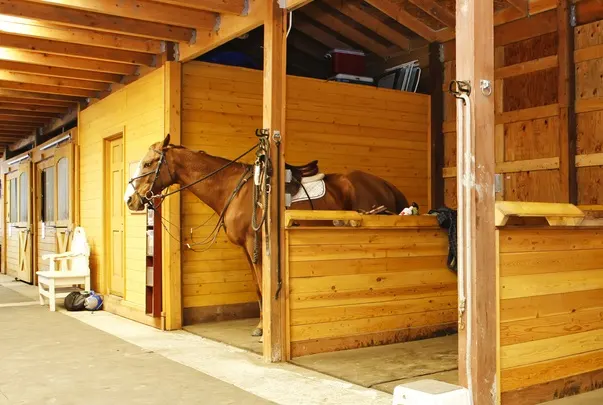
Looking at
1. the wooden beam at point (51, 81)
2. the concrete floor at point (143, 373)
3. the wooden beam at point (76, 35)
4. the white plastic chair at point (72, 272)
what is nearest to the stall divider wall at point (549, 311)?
the concrete floor at point (143, 373)

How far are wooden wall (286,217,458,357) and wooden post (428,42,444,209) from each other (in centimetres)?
208

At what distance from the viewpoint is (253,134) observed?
6.61 meters

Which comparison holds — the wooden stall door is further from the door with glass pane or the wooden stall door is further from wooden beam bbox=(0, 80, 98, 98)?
the door with glass pane

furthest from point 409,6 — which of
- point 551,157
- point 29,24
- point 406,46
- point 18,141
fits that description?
point 18,141

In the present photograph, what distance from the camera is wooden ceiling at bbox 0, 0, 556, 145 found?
533 centimetres

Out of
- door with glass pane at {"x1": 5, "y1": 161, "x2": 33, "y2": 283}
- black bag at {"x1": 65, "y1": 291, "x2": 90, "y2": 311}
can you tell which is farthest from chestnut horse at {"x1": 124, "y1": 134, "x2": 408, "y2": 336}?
door with glass pane at {"x1": 5, "y1": 161, "x2": 33, "y2": 283}

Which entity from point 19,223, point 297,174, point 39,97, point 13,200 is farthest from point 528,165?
point 13,200

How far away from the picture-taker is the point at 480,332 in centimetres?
306

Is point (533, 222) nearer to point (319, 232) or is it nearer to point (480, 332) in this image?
point (480, 332)

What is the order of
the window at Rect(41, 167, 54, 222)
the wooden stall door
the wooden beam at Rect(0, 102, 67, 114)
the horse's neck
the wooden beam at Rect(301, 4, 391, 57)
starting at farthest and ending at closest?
the window at Rect(41, 167, 54, 222) → the wooden beam at Rect(0, 102, 67, 114) → the wooden stall door → the wooden beam at Rect(301, 4, 391, 57) → the horse's neck

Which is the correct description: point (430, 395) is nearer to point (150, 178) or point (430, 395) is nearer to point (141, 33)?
point (150, 178)

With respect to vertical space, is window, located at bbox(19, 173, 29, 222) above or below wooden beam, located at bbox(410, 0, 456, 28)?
below

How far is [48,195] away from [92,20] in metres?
5.50

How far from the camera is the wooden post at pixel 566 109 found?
605 centimetres
